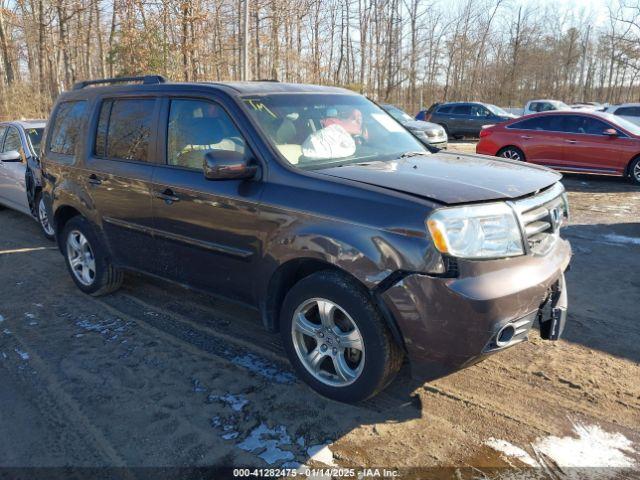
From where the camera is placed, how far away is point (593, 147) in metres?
11.6

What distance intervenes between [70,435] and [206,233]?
1491 mm

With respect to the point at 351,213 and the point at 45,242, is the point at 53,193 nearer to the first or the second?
the point at 45,242

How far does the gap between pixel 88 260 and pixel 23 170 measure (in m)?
3.71

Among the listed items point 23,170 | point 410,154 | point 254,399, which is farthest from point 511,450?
point 23,170

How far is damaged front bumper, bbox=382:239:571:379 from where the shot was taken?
2617mm

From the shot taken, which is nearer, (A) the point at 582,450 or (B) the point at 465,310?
(B) the point at 465,310

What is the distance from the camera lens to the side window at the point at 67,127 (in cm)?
492

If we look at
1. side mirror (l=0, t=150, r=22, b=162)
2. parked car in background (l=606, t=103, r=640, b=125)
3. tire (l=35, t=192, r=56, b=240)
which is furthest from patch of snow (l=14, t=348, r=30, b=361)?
parked car in background (l=606, t=103, r=640, b=125)

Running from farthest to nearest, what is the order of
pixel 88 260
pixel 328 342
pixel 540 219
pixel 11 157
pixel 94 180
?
pixel 11 157
pixel 88 260
pixel 94 180
pixel 328 342
pixel 540 219

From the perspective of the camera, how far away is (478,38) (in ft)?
163

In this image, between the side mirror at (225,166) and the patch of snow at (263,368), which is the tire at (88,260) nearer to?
the patch of snow at (263,368)

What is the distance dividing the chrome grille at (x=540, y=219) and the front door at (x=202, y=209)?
5.27 feet

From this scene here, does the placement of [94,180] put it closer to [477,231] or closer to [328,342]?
[328,342]

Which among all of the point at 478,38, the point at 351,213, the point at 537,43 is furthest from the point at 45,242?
the point at 537,43
